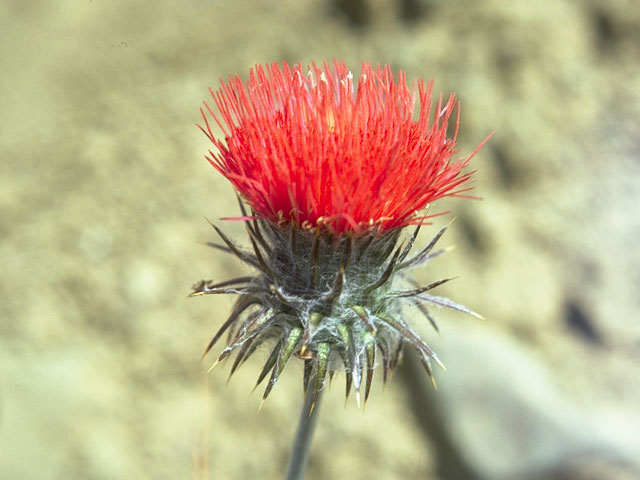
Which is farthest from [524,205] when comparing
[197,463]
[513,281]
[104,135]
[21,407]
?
[21,407]

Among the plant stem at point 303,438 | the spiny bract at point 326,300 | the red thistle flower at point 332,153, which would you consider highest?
the red thistle flower at point 332,153

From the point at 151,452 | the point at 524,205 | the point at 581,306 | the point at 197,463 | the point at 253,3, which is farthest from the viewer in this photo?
the point at 253,3

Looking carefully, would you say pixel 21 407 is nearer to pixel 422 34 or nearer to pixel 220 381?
pixel 220 381

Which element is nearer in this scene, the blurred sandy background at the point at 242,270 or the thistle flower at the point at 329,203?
the thistle flower at the point at 329,203

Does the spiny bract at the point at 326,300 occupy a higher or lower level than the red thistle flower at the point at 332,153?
lower

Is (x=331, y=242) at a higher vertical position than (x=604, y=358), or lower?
higher

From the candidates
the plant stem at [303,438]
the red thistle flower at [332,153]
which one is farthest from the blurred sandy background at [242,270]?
the red thistle flower at [332,153]

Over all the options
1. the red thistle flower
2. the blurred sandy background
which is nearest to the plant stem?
the red thistle flower

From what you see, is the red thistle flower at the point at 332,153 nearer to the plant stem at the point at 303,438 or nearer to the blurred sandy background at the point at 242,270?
the plant stem at the point at 303,438
